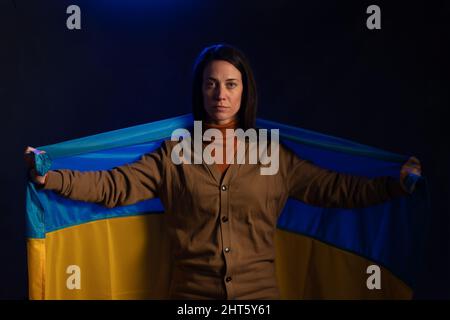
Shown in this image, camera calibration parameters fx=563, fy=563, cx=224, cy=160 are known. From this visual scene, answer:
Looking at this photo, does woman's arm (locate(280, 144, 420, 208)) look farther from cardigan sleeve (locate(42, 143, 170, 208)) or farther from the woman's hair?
cardigan sleeve (locate(42, 143, 170, 208))

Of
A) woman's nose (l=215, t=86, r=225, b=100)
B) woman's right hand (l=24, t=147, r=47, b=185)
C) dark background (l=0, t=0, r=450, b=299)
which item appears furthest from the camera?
dark background (l=0, t=0, r=450, b=299)

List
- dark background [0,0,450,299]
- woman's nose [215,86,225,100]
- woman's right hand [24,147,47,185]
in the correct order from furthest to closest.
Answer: dark background [0,0,450,299] → woman's nose [215,86,225,100] → woman's right hand [24,147,47,185]

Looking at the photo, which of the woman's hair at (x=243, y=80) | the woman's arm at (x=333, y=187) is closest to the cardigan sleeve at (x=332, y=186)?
the woman's arm at (x=333, y=187)

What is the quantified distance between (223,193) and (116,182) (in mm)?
346

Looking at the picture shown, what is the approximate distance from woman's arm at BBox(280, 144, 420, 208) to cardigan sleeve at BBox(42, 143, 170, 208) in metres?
0.44

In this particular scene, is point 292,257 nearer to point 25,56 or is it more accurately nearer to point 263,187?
point 263,187

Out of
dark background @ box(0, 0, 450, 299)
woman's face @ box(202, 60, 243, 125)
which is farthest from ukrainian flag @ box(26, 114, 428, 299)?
dark background @ box(0, 0, 450, 299)

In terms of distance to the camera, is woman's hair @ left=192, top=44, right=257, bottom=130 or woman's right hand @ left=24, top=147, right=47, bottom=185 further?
woman's hair @ left=192, top=44, right=257, bottom=130

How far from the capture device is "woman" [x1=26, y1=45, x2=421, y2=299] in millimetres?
1792

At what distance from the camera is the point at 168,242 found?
6.37ft

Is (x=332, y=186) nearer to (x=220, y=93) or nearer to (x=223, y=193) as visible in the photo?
(x=223, y=193)

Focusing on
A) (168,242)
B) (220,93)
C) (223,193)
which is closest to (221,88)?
(220,93)

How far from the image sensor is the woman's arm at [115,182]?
1.75 meters
